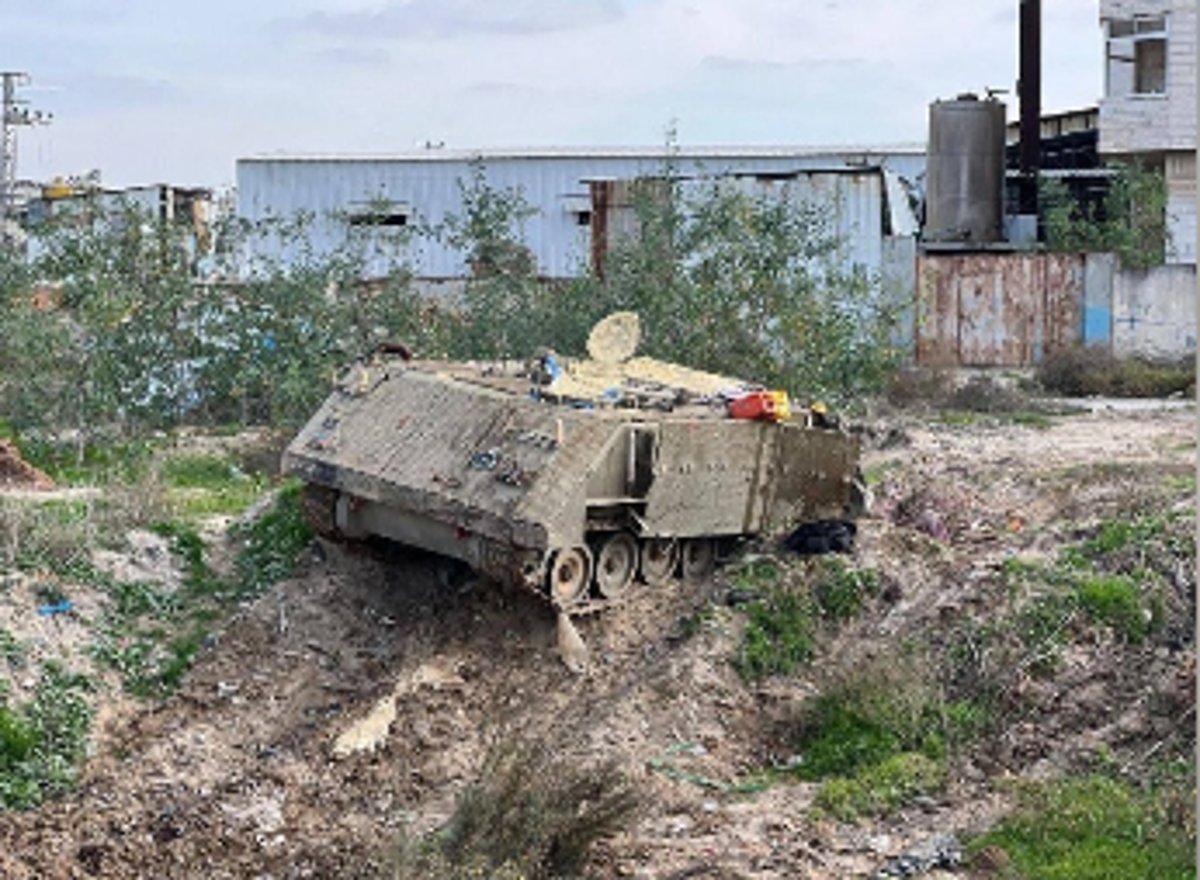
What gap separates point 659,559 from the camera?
12.9 m

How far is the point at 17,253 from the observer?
2667cm

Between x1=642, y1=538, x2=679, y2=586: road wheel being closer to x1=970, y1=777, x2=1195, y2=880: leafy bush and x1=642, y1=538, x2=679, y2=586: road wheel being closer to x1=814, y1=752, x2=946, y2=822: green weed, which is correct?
x1=814, y1=752, x2=946, y2=822: green weed

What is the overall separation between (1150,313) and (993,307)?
8.10 feet

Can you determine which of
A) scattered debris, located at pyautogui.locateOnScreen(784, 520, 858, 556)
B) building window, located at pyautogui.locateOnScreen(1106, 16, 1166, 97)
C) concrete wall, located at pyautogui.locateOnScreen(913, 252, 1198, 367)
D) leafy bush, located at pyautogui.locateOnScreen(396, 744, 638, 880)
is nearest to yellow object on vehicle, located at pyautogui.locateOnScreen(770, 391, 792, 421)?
scattered debris, located at pyautogui.locateOnScreen(784, 520, 858, 556)

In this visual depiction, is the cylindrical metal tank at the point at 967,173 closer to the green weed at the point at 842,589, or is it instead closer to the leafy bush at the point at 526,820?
the green weed at the point at 842,589

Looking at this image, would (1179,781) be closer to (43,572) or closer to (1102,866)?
(1102,866)

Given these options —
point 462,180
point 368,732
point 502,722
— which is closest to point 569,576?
point 502,722

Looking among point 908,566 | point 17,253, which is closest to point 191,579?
point 908,566

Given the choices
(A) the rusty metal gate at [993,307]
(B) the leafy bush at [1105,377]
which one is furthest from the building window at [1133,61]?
(B) the leafy bush at [1105,377]

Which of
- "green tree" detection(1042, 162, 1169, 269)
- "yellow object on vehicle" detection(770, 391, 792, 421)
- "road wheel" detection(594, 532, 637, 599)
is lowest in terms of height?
"road wheel" detection(594, 532, 637, 599)

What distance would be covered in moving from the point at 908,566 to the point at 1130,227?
2046 cm

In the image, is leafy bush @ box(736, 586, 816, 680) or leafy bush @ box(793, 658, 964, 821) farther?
leafy bush @ box(736, 586, 816, 680)

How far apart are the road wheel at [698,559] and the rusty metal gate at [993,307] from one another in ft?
53.9

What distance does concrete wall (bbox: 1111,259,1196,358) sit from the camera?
29.4 m
